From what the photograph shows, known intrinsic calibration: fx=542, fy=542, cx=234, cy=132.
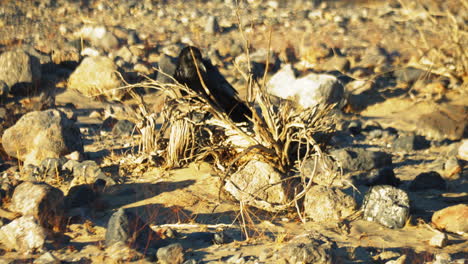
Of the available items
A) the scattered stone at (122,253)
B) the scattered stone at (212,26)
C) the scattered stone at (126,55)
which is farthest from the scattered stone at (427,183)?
the scattered stone at (212,26)

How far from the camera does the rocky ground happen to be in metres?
3.66

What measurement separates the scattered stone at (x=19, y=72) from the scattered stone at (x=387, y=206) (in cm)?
531

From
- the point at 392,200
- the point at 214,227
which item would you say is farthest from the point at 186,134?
the point at 392,200

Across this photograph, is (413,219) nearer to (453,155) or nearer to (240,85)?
(453,155)

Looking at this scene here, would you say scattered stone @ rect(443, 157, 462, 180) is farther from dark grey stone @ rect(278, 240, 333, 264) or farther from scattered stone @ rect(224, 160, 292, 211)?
dark grey stone @ rect(278, 240, 333, 264)

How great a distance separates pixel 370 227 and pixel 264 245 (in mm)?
920

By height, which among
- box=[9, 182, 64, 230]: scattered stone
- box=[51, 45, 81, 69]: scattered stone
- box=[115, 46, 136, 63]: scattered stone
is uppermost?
box=[51, 45, 81, 69]: scattered stone

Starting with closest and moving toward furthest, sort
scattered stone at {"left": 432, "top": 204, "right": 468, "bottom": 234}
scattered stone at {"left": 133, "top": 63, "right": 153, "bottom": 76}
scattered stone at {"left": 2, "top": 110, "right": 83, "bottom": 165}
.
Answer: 1. scattered stone at {"left": 432, "top": 204, "right": 468, "bottom": 234}
2. scattered stone at {"left": 2, "top": 110, "right": 83, "bottom": 165}
3. scattered stone at {"left": 133, "top": 63, "right": 153, "bottom": 76}

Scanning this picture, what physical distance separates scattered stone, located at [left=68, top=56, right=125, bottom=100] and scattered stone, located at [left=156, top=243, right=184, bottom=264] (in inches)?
182

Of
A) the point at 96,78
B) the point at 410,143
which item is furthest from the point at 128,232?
the point at 96,78

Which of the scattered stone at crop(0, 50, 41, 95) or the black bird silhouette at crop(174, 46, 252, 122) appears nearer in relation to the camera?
the black bird silhouette at crop(174, 46, 252, 122)

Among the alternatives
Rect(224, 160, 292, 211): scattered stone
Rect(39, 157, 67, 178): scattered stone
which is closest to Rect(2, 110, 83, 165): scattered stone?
Rect(39, 157, 67, 178): scattered stone

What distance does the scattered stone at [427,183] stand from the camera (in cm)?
523

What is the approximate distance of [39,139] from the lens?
17.7ft
